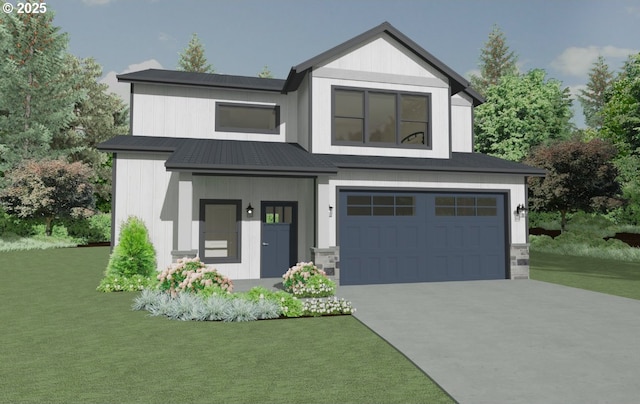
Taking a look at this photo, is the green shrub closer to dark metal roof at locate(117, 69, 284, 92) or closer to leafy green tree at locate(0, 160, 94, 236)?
dark metal roof at locate(117, 69, 284, 92)

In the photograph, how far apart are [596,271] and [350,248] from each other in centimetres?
1022

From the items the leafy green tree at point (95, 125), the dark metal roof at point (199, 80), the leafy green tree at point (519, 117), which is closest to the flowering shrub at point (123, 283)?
the dark metal roof at point (199, 80)

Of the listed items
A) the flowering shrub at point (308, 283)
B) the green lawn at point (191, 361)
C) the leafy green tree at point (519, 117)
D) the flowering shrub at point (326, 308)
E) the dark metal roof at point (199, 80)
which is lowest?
the green lawn at point (191, 361)

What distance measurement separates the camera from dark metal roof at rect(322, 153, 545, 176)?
14.4 m

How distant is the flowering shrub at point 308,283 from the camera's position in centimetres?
1202

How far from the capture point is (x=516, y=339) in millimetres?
7844

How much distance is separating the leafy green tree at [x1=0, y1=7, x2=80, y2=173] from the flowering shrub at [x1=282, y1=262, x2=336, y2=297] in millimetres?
32067

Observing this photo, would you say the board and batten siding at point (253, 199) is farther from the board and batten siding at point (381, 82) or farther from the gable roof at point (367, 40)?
the gable roof at point (367, 40)

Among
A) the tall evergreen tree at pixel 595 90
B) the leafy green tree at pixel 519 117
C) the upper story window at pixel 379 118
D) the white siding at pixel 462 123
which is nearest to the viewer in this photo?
the white siding at pixel 462 123

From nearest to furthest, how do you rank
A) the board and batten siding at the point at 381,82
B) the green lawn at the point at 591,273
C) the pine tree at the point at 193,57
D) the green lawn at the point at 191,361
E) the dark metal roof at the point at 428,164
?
the green lawn at the point at 191,361 < the green lawn at the point at 591,273 < the dark metal roof at the point at 428,164 < the board and batten siding at the point at 381,82 < the pine tree at the point at 193,57

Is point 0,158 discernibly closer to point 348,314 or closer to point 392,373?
point 348,314

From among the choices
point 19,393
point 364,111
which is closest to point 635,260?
point 364,111

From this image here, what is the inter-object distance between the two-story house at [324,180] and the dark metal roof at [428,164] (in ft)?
0.22

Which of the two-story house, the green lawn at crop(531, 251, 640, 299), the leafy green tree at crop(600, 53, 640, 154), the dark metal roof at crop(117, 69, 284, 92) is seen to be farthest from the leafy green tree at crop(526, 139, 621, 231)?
the dark metal roof at crop(117, 69, 284, 92)
